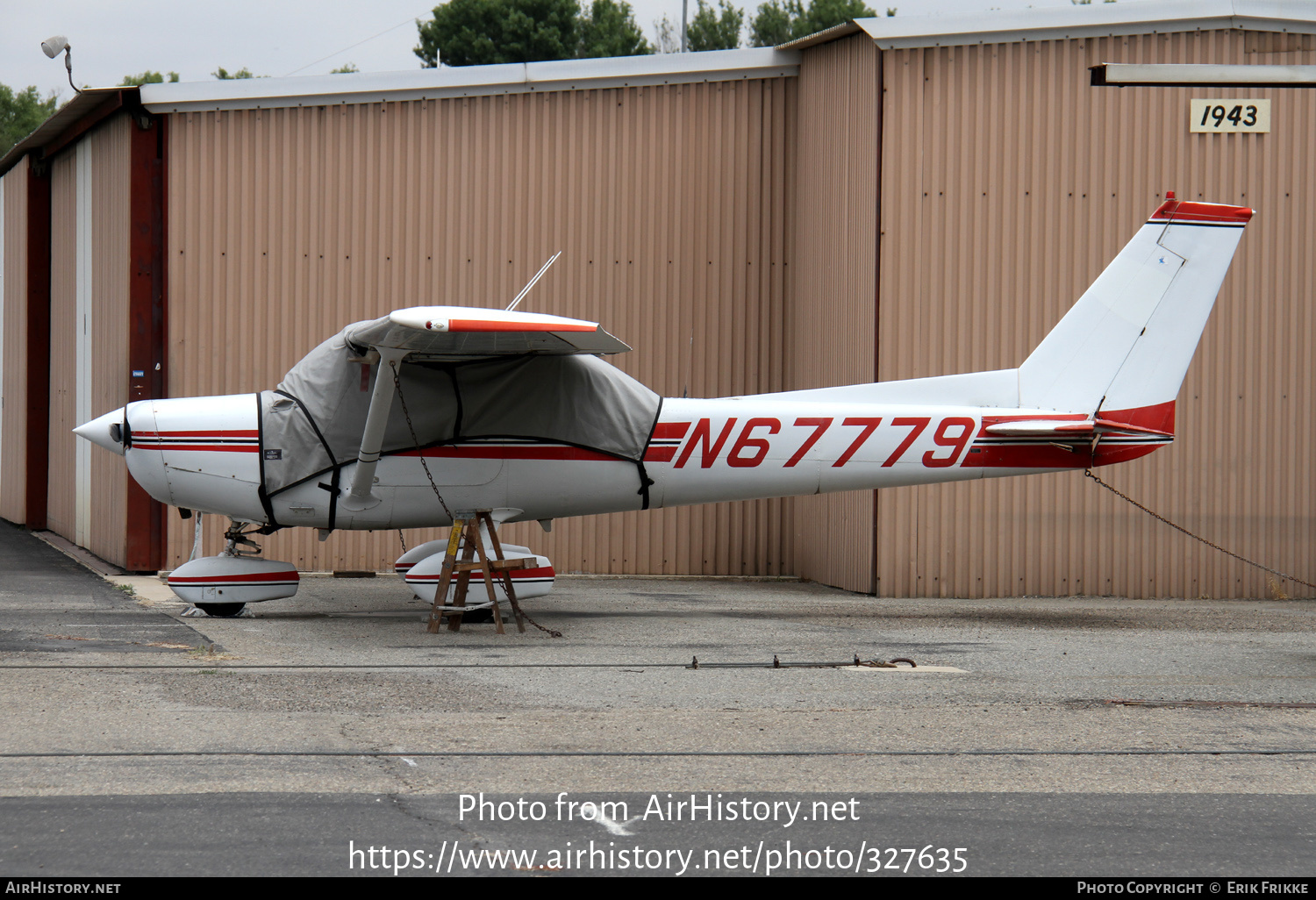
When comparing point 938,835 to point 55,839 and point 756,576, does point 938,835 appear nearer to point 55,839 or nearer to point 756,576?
point 55,839

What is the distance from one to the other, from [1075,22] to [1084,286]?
2517 mm

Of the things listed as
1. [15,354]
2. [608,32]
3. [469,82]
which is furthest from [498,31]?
[469,82]

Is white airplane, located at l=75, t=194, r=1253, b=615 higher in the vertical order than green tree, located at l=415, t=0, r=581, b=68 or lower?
lower

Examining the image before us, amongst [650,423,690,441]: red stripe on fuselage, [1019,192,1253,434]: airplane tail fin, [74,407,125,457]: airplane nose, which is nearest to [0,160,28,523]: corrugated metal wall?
[74,407,125,457]: airplane nose

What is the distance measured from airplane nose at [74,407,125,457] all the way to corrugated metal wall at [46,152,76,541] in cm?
666

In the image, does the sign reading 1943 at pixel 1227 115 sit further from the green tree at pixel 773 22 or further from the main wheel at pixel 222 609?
the green tree at pixel 773 22

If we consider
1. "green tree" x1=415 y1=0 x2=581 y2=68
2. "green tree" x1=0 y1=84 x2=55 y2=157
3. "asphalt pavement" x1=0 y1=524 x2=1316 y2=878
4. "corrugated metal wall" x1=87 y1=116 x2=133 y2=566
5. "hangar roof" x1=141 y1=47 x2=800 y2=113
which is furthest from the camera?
"green tree" x1=0 y1=84 x2=55 y2=157

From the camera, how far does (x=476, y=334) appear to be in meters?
8.46

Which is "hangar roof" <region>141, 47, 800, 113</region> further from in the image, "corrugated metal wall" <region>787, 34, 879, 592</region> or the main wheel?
the main wheel

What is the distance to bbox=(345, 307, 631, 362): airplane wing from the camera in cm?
734

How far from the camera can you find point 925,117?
11.9 m

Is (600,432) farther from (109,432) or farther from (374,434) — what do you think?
(109,432)

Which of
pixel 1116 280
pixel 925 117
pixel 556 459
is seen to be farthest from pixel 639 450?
pixel 925 117

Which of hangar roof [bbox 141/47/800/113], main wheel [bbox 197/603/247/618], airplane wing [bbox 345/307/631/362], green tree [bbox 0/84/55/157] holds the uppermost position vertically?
green tree [bbox 0/84/55/157]
